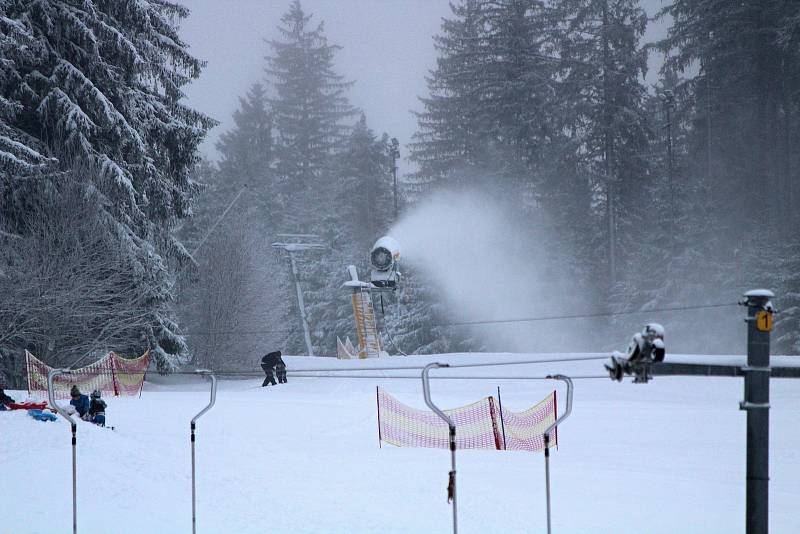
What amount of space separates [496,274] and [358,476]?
142 ft

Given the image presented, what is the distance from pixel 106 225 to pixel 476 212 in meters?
33.9

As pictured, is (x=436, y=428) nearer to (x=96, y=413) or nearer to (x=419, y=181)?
(x=96, y=413)

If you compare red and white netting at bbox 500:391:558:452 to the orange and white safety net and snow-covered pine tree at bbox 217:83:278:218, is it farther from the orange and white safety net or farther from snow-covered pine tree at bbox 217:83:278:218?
snow-covered pine tree at bbox 217:83:278:218

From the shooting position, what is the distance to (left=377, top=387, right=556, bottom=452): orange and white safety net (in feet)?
62.5

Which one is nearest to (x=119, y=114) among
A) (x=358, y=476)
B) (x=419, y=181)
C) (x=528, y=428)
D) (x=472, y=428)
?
(x=472, y=428)

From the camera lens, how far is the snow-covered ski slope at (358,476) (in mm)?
12766

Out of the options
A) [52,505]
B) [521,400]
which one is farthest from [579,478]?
[521,400]

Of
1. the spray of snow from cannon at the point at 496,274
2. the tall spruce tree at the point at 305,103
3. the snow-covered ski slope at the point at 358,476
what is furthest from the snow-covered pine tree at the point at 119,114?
the tall spruce tree at the point at 305,103

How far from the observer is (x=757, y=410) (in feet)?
22.9

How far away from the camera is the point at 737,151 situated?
55625 mm

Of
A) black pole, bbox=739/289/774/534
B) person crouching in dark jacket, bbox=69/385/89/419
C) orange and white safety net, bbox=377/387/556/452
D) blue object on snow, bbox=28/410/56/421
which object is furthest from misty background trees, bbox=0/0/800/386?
black pole, bbox=739/289/774/534

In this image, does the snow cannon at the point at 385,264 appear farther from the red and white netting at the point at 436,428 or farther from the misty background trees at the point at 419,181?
the misty background trees at the point at 419,181

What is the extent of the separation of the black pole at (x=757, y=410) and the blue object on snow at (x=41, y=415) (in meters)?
14.3

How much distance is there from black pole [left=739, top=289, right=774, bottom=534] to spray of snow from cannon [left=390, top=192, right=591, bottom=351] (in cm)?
4665
